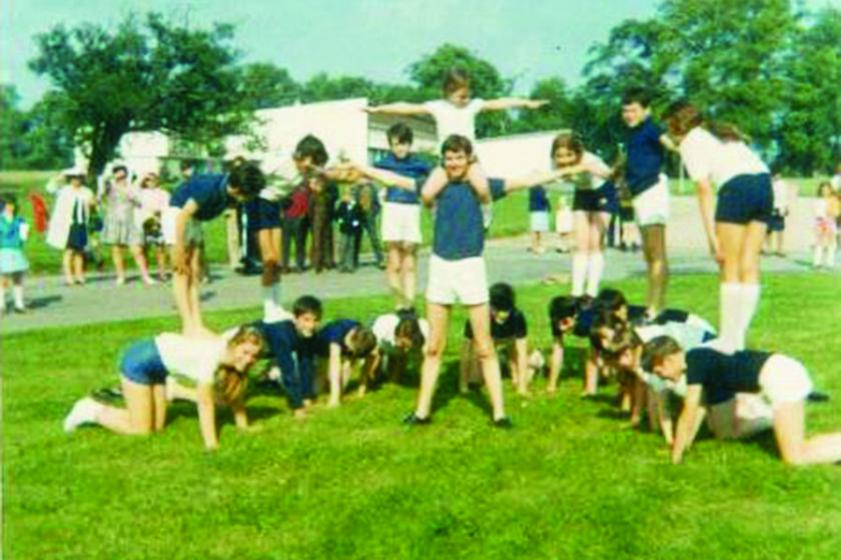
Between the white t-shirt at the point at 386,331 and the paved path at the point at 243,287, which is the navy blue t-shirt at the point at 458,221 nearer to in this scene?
the white t-shirt at the point at 386,331

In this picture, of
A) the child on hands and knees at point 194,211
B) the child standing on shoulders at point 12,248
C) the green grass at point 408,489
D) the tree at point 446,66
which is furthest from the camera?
the tree at point 446,66

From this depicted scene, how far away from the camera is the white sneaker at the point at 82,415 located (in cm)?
884

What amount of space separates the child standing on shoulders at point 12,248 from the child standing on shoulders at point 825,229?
15010 mm

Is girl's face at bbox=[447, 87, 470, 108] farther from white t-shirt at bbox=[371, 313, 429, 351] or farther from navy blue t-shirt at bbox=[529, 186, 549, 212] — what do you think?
navy blue t-shirt at bbox=[529, 186, 549, 212]

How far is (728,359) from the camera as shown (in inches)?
303

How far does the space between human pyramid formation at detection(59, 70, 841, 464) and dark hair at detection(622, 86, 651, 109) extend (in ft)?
0.09

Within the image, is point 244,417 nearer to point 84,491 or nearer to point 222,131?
point 84,491

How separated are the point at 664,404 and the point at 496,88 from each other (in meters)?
107

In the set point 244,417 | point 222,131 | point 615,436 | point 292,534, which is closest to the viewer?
point 292,534

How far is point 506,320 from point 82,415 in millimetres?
3602

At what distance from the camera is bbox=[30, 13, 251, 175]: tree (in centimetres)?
7056

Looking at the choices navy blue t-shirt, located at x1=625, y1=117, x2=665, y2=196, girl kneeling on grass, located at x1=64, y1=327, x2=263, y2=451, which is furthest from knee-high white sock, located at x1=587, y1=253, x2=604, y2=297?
girl kneeling on grass, located at x1=64, y1=327, x2=263, y2=451

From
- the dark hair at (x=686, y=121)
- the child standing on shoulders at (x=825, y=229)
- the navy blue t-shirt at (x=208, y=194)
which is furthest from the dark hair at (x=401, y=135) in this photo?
the child standing on shoulders at (x=825, y=229)

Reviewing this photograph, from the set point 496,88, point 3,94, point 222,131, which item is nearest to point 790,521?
point 3,94
